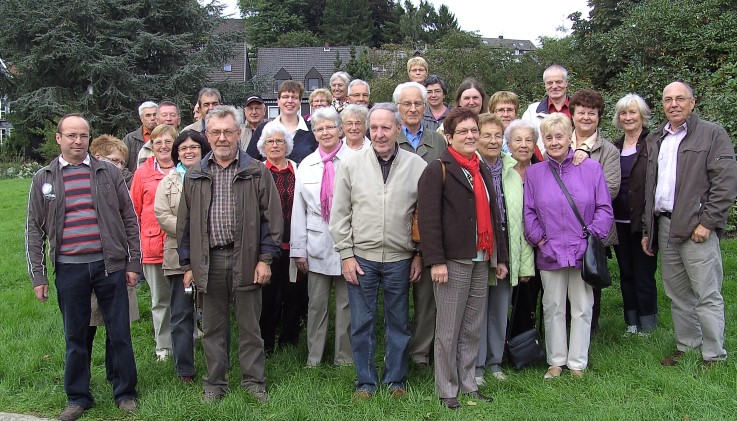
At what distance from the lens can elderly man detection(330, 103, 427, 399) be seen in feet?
16.3

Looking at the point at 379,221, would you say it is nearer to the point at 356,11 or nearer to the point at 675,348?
the point at 675,348

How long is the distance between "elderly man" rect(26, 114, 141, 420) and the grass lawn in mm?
361

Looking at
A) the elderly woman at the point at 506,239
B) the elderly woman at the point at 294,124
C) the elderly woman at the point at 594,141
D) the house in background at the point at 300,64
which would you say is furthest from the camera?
the house in background at the point at 300,64

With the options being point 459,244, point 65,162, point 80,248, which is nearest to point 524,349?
point 459,244

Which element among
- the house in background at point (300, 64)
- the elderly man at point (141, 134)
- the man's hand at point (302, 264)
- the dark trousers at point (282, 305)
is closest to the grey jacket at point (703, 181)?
the man's hand at point (302, 264)

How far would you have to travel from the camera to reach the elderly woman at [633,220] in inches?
242

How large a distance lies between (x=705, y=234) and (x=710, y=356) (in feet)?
3.53

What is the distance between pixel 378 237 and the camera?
4.95 m

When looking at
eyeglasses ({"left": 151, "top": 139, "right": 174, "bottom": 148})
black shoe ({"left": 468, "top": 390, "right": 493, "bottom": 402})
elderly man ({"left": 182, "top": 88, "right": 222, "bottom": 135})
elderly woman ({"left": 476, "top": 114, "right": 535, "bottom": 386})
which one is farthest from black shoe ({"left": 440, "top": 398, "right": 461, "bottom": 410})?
elderly man ({"left": 182, "top": 88, "right": 222, "bottom": 135})

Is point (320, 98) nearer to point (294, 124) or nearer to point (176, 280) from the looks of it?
point (294, 124)

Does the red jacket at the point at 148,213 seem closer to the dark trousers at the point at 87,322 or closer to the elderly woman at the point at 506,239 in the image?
the dark trousers at the point at 87,322

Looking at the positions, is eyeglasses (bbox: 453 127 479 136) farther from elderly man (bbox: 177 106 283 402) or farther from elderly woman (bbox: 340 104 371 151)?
elderly man (bbox: 177 106 283 402)

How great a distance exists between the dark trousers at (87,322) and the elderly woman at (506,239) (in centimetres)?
295

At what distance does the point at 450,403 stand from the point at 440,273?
3.35 feet
